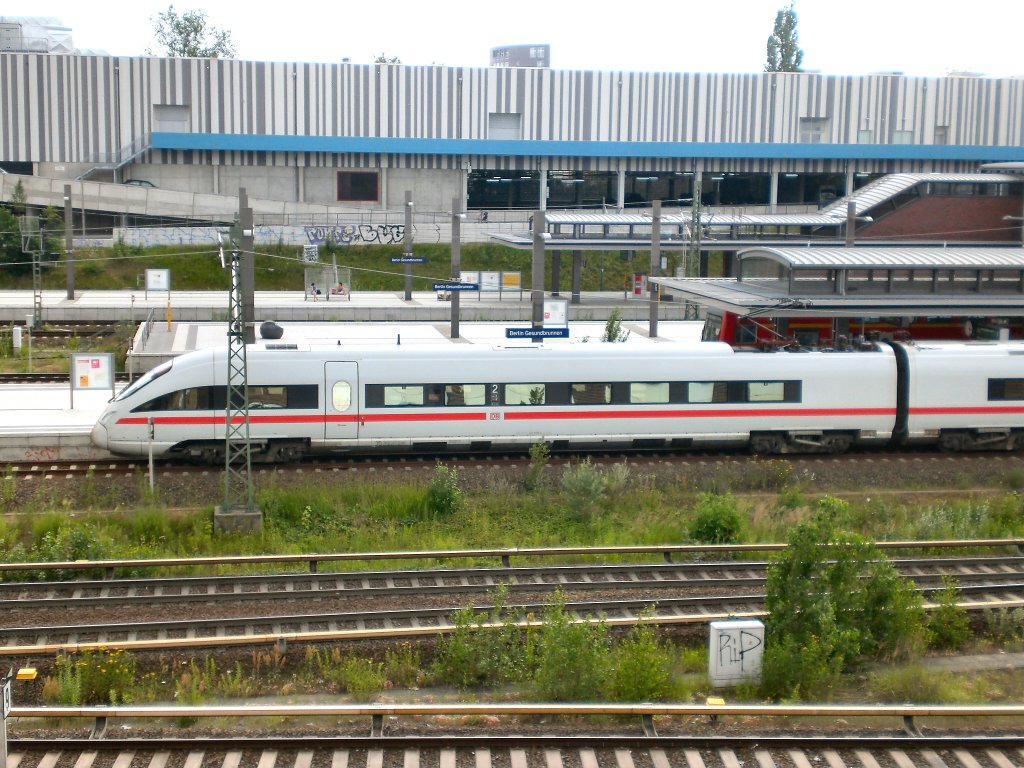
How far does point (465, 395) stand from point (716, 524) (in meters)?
5.40

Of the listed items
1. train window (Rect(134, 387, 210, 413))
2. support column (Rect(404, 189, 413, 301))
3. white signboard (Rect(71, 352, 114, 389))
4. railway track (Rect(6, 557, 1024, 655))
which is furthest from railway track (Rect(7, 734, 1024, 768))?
support column (Rect(404, 189, 413, 301))

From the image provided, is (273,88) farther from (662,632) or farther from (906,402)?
(662,632)

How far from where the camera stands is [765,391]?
19672 millimetres

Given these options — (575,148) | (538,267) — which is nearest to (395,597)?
(538,267)

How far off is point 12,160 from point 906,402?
45260 mm

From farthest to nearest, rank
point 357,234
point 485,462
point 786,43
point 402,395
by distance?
point 786,43, point 357,234, point 485,462, point 402,395

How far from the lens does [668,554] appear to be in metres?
14.1

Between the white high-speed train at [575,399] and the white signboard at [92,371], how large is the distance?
298cm

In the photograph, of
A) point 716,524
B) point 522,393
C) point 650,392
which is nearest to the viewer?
point 716,524

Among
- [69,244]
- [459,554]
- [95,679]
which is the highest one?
[69,244]

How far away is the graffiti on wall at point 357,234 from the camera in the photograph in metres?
49.4

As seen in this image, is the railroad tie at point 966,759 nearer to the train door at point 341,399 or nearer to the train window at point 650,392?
the train window at point 650,392

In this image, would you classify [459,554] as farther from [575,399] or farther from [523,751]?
[575,399]

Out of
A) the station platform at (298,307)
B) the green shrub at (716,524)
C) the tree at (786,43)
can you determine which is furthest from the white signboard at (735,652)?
the tree at (786,43)
